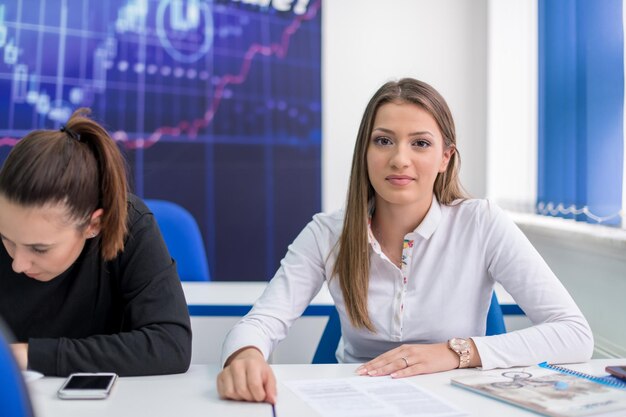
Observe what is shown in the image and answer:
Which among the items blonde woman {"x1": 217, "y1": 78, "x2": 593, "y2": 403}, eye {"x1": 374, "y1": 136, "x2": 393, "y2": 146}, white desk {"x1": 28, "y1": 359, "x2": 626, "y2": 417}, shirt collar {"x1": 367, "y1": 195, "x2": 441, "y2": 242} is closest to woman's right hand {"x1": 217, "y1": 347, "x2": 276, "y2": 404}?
white desk {"x1": 28, "y1": 359, "x2": 626, "y2": 417}

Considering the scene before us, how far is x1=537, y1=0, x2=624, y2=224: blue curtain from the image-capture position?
2252 millimetres

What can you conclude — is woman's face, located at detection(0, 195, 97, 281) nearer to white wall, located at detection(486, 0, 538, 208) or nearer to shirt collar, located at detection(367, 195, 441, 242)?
shirt collar, located at detection(367, 195, 441, 242)

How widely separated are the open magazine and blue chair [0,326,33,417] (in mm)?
730

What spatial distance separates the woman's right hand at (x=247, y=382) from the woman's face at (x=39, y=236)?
1.32 ft

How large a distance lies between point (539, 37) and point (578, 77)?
0.52m

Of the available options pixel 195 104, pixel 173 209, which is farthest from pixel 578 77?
pixel 195 104

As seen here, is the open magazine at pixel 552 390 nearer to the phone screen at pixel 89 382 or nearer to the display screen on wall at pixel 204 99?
the phone screen at pixel 89 382

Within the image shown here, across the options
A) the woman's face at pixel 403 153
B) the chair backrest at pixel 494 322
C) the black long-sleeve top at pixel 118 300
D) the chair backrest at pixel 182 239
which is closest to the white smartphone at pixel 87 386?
the black long-sleeve top at pixel 118 300

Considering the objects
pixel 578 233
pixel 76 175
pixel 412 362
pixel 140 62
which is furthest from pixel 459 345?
pixel 140 62

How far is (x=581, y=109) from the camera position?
2.47 meters

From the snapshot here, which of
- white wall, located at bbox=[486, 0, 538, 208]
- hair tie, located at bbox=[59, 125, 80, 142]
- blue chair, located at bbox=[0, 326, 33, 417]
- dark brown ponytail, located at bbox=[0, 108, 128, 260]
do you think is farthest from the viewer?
white wall, located at bbox=[486, 0, 538, 208]

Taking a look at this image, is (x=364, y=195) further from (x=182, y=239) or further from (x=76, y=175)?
(x=182, y=239)

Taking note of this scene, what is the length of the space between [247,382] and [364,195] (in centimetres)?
63

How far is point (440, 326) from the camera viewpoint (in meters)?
1.58
